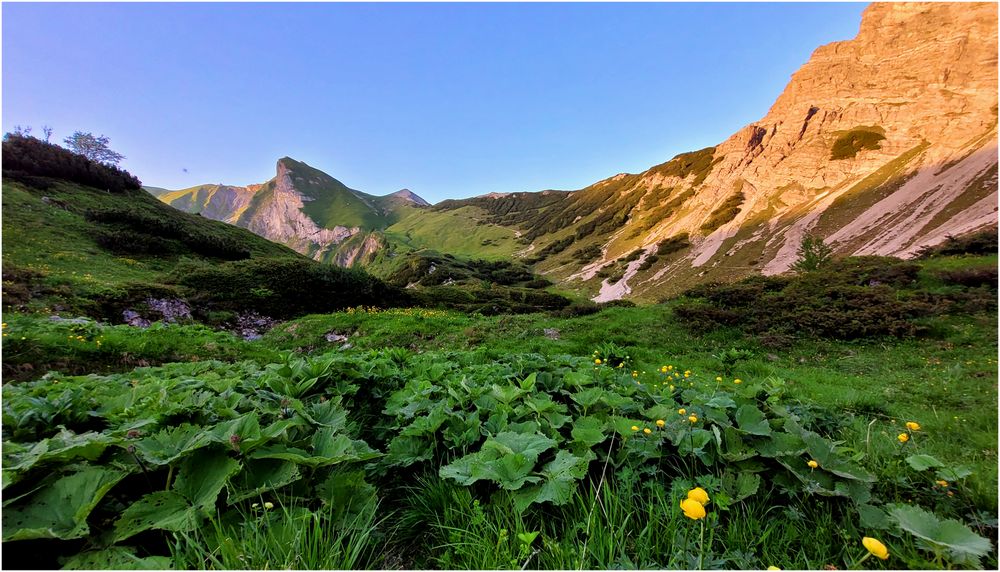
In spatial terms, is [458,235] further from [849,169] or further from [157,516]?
[157,516]

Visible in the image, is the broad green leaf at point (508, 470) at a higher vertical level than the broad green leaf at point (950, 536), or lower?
higher

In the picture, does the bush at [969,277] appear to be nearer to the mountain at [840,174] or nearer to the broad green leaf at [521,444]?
the broad green leaf at [521,444]

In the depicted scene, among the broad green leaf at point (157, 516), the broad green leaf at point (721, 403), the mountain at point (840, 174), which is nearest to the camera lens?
the broad green leaf at point (157, 516)

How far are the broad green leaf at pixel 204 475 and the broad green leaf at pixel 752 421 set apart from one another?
11.1 feet

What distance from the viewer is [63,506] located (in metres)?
1.68

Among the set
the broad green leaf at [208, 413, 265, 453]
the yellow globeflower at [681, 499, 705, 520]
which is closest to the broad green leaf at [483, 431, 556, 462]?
the yellow globeflower at [681, 499, 705, 520]

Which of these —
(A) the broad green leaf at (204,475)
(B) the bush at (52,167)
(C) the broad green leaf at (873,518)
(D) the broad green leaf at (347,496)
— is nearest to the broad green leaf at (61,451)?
(A) the broad green leaf at (204,475)

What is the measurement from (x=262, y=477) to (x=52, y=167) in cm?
4565

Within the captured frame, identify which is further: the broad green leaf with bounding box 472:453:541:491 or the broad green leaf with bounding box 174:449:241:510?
the broad green leaf with bounding box 472:453:541:491

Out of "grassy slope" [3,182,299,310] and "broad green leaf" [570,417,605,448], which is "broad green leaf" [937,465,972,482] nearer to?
"broad green leaf" [570,417,605,448]

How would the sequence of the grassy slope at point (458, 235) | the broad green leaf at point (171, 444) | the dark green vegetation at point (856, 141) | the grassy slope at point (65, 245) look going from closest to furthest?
the broad green leaf at point (171, 444), the grassy slope at point (65, 245), the dark green vegetation at point (856, 141), the grassy slope at point (458, 235)

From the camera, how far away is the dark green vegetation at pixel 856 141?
5456 cm

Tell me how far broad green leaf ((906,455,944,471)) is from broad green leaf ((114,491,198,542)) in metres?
4.35

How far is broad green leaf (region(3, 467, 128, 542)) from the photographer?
158 cm
